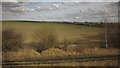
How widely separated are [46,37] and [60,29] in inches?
6.4

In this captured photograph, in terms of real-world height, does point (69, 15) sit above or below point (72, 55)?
above

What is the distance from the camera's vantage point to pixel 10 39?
327 cm


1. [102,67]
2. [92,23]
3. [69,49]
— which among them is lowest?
[102,67]

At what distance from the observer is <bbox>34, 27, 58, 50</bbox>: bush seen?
329 centimetres

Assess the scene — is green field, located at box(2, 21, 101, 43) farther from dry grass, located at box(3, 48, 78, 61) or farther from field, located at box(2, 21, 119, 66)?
dry grass, located at box(3, 48, 78, 61)

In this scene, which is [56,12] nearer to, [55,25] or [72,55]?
[55,25]

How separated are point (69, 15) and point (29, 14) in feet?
1.32

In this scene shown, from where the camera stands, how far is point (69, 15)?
10.9 ft

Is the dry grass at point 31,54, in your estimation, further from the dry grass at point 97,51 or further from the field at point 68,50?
the dry grass at point 97,51

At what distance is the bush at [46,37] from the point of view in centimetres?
329

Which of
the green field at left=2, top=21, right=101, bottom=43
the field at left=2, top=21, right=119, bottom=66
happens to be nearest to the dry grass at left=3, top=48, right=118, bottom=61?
the field at left=2, top=21, right=119, bottom=66

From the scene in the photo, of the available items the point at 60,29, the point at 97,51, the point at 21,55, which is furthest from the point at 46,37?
the point at 97,51

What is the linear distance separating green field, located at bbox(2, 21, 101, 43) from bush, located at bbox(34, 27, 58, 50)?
4 cm

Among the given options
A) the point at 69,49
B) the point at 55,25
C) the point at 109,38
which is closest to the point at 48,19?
the point at 55,25
